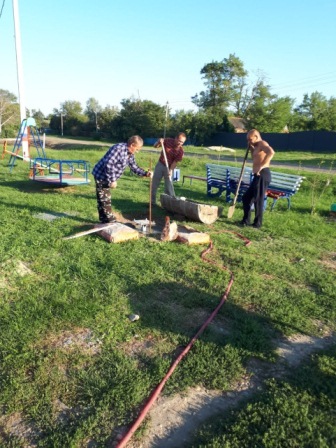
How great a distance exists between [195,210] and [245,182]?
2566 mm

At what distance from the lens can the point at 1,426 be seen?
224 centimetres

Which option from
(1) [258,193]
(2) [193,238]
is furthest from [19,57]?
(2) [193,238]

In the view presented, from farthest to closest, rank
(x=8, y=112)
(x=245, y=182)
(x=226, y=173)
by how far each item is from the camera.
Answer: (x=8, y=112)
(x=226, y=173)
(x=245, y=182)

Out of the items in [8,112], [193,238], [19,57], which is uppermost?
[19,57]

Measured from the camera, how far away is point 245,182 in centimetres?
883

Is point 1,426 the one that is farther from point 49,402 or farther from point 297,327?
point 297,327

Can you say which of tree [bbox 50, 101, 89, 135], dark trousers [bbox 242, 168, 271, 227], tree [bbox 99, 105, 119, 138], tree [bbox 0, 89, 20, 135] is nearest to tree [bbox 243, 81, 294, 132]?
tree [bbox 99, 105, 119, 138]

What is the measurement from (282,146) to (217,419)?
36.3 m

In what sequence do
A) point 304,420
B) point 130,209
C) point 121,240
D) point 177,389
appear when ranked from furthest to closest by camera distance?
point 130,209, point 121,240, point 177,389, point 304,420

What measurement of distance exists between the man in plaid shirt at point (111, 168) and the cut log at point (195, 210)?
1198 millimetres

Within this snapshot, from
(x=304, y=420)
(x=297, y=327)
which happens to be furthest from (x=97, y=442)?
(x=297, y=327)

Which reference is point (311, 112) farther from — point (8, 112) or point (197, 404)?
point (197, 404)

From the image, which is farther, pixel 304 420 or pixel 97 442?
pixel 304 420

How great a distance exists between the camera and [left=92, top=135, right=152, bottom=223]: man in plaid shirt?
5.98 meters
